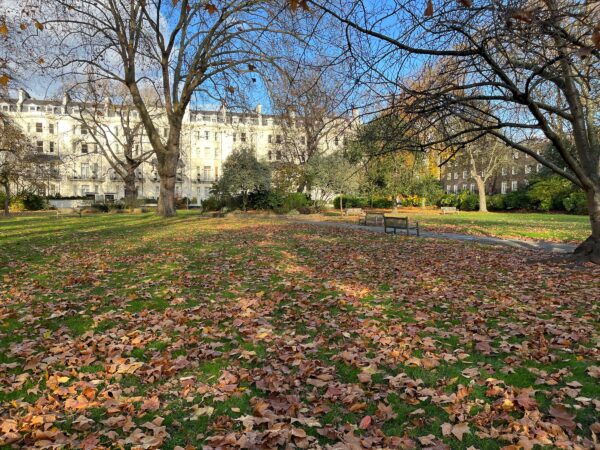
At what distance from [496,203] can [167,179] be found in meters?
37.3

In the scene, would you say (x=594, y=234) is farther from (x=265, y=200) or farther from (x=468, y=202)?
(x=468, y=202)

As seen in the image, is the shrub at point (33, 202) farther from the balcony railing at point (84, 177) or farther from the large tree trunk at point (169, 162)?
the large tree trunk at point (169, 162)

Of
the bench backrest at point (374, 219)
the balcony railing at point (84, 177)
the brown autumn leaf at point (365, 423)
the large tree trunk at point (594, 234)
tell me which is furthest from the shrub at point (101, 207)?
the brown autumn leaf at point (365, 423)

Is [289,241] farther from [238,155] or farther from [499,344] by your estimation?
[238,155]

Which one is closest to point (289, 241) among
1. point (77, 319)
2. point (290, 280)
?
point (290, 280)

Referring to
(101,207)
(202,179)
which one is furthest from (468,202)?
(202,179)

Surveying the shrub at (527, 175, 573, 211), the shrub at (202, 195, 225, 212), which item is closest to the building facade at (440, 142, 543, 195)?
the shrub at (527, 175, 573, 211)

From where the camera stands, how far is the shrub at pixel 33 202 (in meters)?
45.1

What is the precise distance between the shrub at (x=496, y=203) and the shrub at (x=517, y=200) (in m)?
0.40

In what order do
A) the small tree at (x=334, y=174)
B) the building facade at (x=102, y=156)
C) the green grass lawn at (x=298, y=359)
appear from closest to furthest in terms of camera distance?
1. the green grass lawn at (x=298, y=359)
2. the small tree at (x=334, y=174)
3. the building facade at (x=102, y=156)

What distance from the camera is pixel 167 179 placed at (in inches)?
1008

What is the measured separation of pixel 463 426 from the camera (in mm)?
3018

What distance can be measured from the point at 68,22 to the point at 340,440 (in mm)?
22875

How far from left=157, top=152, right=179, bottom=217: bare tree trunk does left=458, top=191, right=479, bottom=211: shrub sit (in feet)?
119
